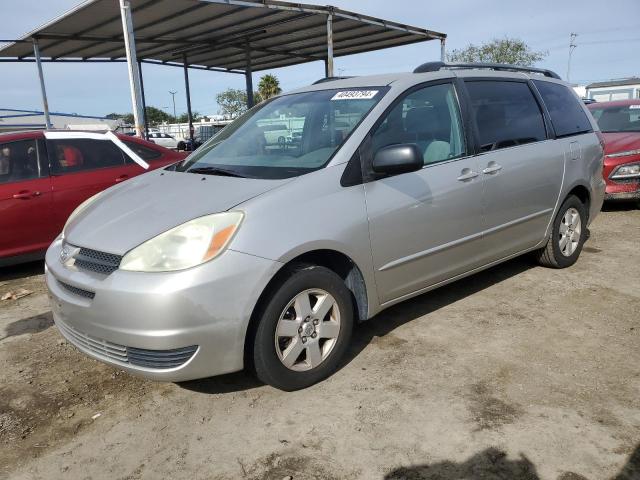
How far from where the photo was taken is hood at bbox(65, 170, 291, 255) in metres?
2.61

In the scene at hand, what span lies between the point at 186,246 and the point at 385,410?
1.32 metres

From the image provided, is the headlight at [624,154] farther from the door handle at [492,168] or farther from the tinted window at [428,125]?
the tinted window at [428,125]

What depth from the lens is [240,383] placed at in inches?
118

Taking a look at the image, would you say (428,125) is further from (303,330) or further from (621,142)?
(621,142)

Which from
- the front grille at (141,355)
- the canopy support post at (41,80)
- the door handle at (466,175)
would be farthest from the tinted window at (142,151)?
the canopy support post at (41,80)

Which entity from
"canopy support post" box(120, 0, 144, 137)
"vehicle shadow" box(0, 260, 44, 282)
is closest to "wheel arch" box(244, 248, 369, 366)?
"vehicle shadow" box(0, 260, 44, 282)

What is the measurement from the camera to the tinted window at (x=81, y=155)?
538cm

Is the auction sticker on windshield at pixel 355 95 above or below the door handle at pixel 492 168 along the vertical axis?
above

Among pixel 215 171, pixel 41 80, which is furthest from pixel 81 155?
pixel 41 80

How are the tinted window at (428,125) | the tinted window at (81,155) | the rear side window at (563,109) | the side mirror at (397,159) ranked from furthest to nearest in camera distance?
the tinted window at (81,155) < the rear side window at (563,109) < the tinted window at (428,125) < the side mirror at (397,159)

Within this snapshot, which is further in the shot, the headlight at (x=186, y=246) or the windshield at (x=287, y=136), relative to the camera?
the windshield at (x=287, y=136)

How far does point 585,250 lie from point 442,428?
3.87 meters

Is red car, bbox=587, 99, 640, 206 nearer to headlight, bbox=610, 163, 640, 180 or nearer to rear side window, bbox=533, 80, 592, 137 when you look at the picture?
headlight, bbox=610, 163, 640, 180

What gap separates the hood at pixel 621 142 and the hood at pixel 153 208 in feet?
20.8
